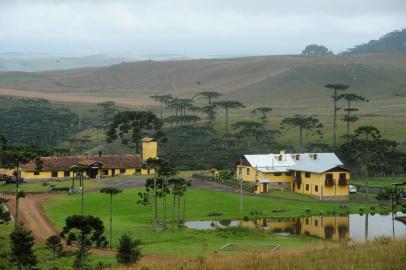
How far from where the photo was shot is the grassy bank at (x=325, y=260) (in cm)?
2238

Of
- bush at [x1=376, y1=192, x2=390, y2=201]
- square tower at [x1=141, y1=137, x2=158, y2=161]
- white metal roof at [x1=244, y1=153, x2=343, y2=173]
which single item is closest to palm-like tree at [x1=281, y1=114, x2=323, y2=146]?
white metal roof at [x1=244, y1=153, x2=343, y2=173]

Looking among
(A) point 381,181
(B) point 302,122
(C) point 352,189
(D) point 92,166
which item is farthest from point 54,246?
(B) point 302,122

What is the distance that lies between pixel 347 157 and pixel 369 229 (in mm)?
38099

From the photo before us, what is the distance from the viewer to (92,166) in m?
77.7

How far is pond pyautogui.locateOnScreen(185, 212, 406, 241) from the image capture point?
4875cm

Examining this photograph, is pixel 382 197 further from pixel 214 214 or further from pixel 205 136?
pixel 205 136

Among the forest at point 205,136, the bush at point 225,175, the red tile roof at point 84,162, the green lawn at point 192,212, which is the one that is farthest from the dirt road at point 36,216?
the bush at point 225,175

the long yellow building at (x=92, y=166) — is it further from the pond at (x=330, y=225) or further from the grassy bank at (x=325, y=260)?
the grassy bank at (x=325, y=260)

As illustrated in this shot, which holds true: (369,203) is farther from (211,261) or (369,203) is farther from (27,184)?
(211,261)

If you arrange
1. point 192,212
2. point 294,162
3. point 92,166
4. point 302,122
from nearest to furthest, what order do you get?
point 192,212, point 294,162, point 92,166, point 302,122

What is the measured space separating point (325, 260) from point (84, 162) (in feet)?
187

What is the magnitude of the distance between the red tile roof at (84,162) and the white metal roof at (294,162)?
15.5 meters

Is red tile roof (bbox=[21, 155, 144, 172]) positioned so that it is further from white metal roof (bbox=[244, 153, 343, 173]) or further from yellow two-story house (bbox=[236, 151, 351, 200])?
white metal roof (bbox=[244, 153, 343, 173])

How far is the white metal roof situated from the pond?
14.3 metres
